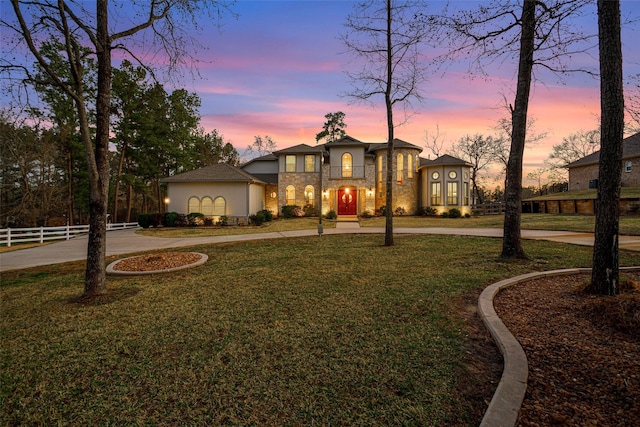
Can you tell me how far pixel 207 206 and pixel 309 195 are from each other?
28.5 ft

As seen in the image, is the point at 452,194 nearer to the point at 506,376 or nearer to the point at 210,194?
the point at 210,194

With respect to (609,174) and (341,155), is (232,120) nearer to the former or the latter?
(341,155)

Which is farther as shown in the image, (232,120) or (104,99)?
(232,120)

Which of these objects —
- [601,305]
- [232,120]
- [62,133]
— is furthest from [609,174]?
[62,133]

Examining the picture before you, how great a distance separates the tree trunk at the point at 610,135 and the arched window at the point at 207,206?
2243 cm

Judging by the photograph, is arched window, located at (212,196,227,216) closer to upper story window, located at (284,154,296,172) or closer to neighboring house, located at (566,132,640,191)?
upper story window, located at (284,154,296,172)

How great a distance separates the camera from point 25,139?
2084 centimetres

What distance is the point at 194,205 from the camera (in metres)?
22.5

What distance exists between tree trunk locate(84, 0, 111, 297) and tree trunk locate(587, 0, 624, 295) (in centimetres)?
797

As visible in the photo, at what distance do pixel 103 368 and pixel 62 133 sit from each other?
27.4 meters

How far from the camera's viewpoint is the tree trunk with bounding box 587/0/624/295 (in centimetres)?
418

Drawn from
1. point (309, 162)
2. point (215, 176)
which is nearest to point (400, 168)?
point (309, 162)

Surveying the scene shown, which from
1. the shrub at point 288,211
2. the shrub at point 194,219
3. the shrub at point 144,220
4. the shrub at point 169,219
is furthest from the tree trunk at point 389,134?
the shrub at point 144,220

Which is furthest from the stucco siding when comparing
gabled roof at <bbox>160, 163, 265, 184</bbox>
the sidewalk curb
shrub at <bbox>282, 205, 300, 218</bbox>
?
the sidewalk curb
